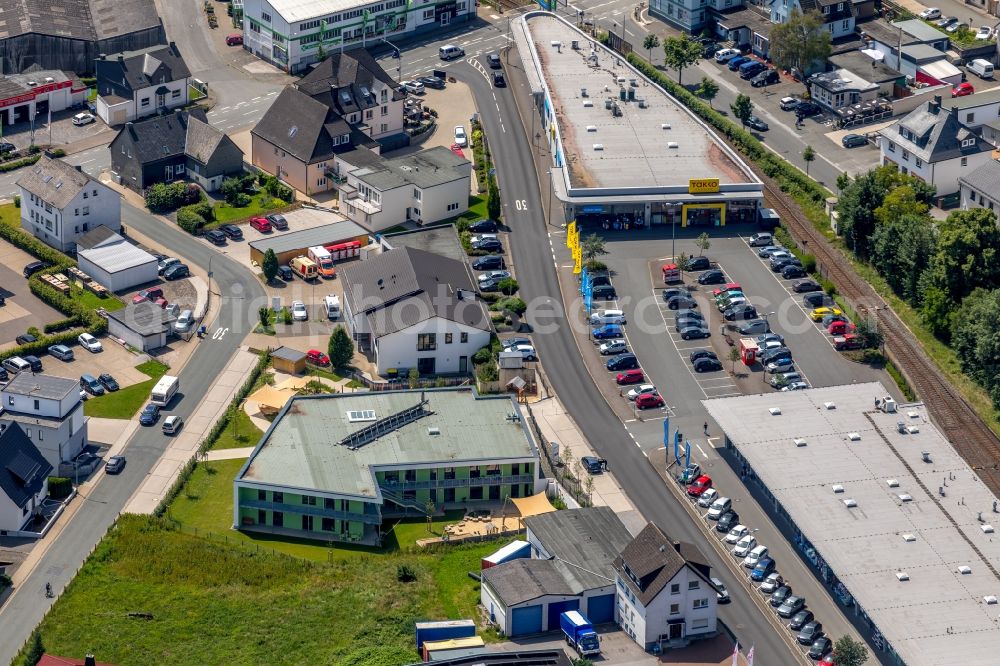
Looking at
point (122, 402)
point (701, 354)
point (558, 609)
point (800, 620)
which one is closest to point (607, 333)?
point (701, 354)

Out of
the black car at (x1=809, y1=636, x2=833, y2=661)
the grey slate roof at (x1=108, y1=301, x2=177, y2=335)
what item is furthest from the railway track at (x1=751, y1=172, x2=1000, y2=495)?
the grey slate roof at (x1=108, y1=301, x2=177, y2=335)

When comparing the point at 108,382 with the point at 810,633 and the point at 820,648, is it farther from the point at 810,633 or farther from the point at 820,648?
the point at 820,648

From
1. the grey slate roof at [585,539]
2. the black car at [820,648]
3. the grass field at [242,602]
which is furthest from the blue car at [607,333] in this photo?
the black car at [820,648]


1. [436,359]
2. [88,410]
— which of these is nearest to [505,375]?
[436,359]

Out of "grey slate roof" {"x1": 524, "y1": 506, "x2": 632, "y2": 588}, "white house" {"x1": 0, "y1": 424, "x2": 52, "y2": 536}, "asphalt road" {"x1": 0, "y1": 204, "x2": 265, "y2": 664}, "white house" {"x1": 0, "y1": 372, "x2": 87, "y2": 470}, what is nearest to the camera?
"asphalt road" {"x1": 0, "y1": 204, "x2": 265, "y2": 664}

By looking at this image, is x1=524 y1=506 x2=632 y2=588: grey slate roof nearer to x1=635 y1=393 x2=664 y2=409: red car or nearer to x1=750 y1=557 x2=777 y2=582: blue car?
x1=750 y1=557 x2=777 y2=582: blue car

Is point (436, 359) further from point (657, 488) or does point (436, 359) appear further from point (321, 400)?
point (657, 488)
